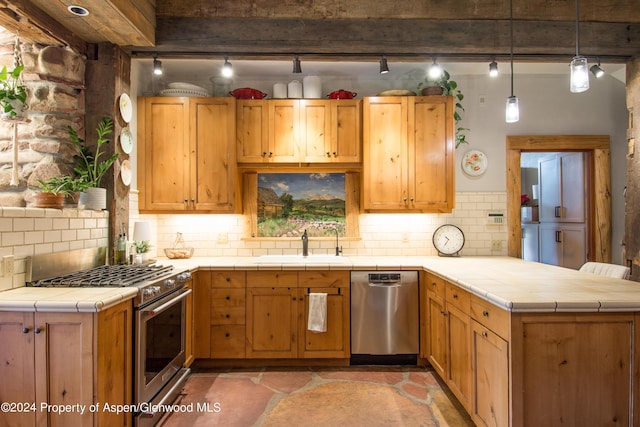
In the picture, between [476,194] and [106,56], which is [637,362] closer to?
[476,194]

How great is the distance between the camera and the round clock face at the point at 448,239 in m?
3.59

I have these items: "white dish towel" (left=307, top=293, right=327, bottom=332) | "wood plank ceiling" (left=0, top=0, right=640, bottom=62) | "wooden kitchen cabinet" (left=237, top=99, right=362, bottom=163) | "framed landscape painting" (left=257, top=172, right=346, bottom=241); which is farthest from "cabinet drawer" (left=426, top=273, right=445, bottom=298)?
"wood plank ceiling" (left=0, top=0, right=640, bottom=62)

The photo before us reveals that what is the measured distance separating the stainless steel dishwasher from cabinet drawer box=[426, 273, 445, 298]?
131 millimetres

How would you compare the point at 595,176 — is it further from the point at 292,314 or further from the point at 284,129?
the point at 292,314

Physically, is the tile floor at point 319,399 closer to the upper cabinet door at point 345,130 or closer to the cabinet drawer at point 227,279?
the cabinet drawer at point 227,279

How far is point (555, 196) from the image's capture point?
5043 millimetres

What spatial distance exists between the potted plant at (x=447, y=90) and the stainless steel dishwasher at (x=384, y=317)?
1621 millimetres

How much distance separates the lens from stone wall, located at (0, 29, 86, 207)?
2.34 meters

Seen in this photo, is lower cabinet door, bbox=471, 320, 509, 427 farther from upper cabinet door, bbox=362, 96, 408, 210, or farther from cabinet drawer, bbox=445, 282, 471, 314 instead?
upper cabinet door, bbox=362, 96, 408, 210

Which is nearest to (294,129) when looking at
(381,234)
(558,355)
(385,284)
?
(381,234)

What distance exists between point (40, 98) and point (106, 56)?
59 cm

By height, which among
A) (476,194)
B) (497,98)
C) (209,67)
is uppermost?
(209,67)

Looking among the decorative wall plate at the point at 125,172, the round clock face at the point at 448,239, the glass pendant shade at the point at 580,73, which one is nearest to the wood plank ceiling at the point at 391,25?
the decorative wall plate at the point at 125,172

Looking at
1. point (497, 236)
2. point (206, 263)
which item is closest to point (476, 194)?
point (497, 236)
